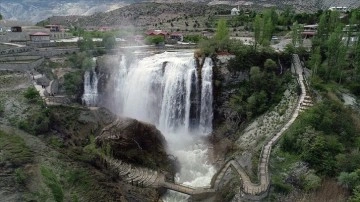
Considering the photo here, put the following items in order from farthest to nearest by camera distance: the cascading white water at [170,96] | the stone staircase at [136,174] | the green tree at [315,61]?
the cascading white water at [170,96] → the green tree at [315,61] → the stone staircase at [136,174]

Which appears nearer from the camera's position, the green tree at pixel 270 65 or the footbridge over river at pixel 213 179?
the footbridge over river at pixel 213 179

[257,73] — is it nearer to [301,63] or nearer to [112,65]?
[301,63]

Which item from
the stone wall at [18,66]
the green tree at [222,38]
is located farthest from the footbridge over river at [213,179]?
the stone wall at [18,66]

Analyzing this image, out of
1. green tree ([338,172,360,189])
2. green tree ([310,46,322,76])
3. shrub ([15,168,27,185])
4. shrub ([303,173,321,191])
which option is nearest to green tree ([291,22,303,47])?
green tree ([310,46,322,76])

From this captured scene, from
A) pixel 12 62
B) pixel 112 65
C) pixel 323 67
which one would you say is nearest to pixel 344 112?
pixel 323 67

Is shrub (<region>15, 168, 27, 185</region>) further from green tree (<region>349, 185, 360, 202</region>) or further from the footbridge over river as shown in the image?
green tree (<region>349, 185, 360, 202</region>)

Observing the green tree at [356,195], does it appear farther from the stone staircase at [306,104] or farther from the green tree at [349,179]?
the stone staircase at [306,104]

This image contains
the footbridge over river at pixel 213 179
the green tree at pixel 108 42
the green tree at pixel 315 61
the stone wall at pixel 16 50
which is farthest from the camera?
the green tree at pixel 108 42
